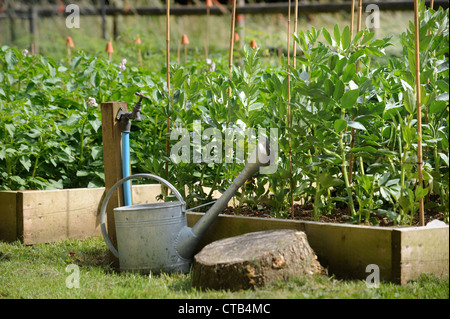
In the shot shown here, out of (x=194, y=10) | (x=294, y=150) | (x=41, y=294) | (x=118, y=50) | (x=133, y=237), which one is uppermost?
(x=194, y=10)

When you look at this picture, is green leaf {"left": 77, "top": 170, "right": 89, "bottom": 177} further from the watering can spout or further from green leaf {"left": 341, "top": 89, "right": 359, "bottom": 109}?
green leaf {"left": 341, "top": 89, "right": 359, "bottom": 109}

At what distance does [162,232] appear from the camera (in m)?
2.77

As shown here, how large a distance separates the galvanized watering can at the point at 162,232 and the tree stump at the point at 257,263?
365mm

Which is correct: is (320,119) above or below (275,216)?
above

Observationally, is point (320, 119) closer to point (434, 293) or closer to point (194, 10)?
point (434, 293)

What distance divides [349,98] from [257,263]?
0.79 m

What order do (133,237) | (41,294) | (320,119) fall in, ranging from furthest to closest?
(133,237)
(320,119)
(41,294)

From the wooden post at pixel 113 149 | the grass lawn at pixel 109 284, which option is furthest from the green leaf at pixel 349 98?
→ the wooden post at pixel 113 149

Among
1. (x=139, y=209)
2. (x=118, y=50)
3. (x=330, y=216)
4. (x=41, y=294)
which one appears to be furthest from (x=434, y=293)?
(x=118, y=50)

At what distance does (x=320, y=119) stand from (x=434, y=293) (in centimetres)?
87

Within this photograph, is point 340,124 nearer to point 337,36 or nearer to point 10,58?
point 337,36

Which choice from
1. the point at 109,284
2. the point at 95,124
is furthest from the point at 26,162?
the point at 109,284

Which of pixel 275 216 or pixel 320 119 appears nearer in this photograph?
pixel 320 119

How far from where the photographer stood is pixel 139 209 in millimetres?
2727
